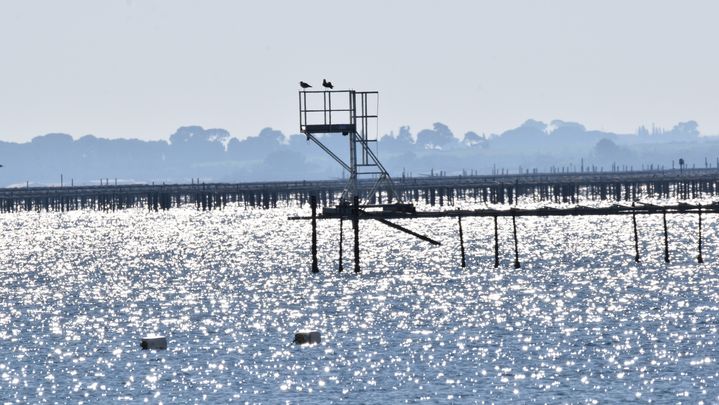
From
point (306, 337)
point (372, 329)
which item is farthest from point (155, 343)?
point (372, 329)

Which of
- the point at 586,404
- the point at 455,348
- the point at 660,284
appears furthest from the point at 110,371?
the point at 660,284

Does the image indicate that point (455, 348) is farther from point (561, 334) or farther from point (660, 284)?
point (660, 284)

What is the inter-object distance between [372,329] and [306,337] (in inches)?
183

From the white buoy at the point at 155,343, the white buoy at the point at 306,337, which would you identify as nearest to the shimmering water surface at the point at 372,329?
the white buoy at the point at 155,343

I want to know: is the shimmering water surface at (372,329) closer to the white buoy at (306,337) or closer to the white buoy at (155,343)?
the white buoy at (155,343)

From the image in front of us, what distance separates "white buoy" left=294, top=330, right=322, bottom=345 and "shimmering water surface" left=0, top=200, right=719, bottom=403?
525mm

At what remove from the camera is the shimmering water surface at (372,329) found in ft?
127

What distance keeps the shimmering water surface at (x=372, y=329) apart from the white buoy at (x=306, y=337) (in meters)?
0.53

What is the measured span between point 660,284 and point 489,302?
11.8 metres

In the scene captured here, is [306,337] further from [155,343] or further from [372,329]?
[155,343]

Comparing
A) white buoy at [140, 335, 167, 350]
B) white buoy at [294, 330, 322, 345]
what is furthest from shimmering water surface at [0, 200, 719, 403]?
white buoy at [294, 330, 322, 345]

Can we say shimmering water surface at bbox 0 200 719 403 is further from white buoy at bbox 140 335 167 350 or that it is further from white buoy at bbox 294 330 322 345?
white buoy at bbox 294 330 322 345

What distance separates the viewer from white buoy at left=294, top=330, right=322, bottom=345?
47469mm

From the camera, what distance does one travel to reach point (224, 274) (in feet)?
278
